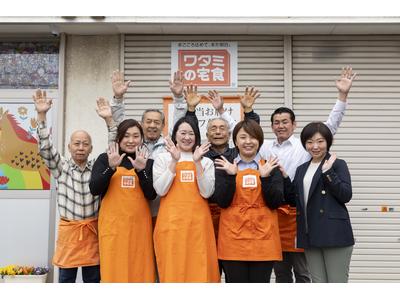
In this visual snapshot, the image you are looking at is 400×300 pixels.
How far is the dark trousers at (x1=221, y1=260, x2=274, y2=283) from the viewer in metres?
3.47

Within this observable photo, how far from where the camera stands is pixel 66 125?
610cm

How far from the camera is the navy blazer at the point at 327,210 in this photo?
11.4ft

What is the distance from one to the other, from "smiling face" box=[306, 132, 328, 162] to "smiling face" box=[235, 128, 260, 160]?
407 millimetres

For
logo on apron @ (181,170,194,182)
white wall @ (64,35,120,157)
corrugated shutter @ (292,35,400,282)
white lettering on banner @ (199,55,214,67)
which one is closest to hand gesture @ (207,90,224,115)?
logo on apron @ (181,170,194,182)

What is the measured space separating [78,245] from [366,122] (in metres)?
4.04

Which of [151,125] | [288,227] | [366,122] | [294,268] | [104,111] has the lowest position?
[294,268]

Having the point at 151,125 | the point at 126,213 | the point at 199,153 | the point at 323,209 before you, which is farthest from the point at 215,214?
the point at 151,125

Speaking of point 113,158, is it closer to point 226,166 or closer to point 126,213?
point 126,213

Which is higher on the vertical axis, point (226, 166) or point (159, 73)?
point (159, 73)

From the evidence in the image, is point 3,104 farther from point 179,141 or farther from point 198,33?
point 179,141

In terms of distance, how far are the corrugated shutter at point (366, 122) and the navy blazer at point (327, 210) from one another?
2.63 m

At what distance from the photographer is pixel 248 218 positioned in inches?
135

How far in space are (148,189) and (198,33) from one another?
3114 mm

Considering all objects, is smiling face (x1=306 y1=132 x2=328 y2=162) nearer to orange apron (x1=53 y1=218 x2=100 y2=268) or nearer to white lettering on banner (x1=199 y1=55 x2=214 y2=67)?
orange apron (x1=53 y1=218 x2=100 y2=268)
